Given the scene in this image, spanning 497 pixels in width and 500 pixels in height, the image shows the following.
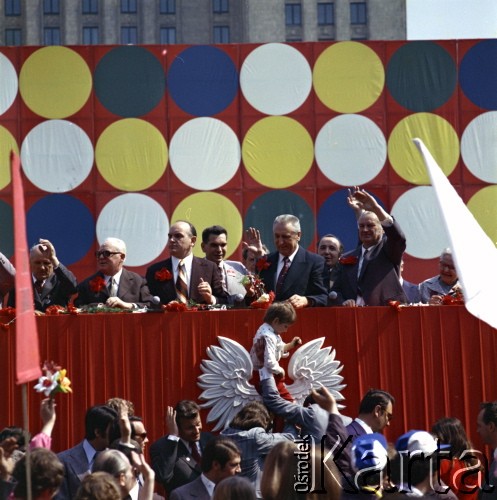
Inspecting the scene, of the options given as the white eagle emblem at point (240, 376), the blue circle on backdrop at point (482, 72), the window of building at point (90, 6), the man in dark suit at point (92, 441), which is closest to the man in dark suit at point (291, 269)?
the white eagle emblem at point (240, 376)

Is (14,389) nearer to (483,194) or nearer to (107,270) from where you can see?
(107,270)

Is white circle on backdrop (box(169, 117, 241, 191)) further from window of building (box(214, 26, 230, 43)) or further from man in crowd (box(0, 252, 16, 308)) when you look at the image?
window of building (box(214, 26, 230, 43))

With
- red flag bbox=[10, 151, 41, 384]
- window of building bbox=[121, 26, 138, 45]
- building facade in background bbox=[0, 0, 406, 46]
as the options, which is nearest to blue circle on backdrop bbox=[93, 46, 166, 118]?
red flag bbox=[10, 151, 41, 384]

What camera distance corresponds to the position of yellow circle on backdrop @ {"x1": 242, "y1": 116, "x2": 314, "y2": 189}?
16.1 m

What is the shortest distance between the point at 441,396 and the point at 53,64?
291 inches

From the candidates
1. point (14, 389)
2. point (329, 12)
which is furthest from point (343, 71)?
point (329, 12)

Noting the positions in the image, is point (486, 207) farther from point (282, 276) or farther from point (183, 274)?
point (183, 274)

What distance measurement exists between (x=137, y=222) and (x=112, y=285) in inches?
160

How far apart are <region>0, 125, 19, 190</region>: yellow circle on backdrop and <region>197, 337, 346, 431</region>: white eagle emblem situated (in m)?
5.73

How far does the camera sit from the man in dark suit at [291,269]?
38.3 ft

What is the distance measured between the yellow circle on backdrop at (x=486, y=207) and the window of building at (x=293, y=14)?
2632 inches

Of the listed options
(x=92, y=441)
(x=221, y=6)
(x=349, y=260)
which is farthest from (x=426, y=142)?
(x=221, y=6)

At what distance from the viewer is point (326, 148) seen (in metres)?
16.1

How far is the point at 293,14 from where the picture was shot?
82188mm
